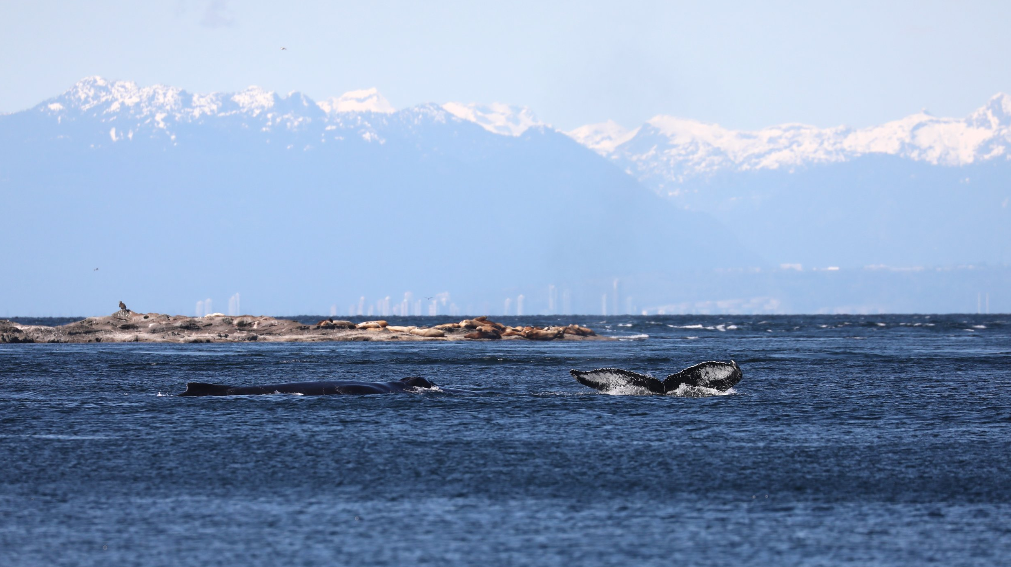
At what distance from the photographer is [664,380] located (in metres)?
30.0

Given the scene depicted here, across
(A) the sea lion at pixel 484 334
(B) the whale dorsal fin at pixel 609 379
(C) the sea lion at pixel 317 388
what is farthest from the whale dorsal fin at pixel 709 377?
(A) the sea lion at pixel 484 334

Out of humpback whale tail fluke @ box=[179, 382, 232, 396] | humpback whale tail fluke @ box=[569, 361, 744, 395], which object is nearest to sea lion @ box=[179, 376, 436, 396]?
humpback whale tail fluke @ box=[179, 382, 232, 396]

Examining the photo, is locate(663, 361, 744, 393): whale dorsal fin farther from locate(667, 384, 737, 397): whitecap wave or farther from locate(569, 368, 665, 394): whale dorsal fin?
locate(569, 368, 665, 394): whale dorsal fin

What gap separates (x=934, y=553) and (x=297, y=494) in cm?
771

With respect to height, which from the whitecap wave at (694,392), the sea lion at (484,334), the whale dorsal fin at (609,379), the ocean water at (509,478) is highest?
the sea lion at (484,334)

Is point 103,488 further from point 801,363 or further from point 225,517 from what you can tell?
point 801,363

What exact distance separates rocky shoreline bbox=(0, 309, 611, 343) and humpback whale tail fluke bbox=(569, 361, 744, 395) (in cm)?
4977

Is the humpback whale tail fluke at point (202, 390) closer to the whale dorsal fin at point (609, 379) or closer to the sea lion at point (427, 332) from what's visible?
the whale dorsal fin at point (609, 379)

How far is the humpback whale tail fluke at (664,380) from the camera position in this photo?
29.7 m

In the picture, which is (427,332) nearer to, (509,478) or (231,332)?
(231,332)

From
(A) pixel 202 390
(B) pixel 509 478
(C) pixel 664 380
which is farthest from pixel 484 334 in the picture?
(B) pixel 509 478

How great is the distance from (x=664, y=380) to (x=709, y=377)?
1141mm

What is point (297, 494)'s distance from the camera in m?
15.0

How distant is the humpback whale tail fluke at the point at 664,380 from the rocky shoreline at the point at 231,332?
4977 cm
